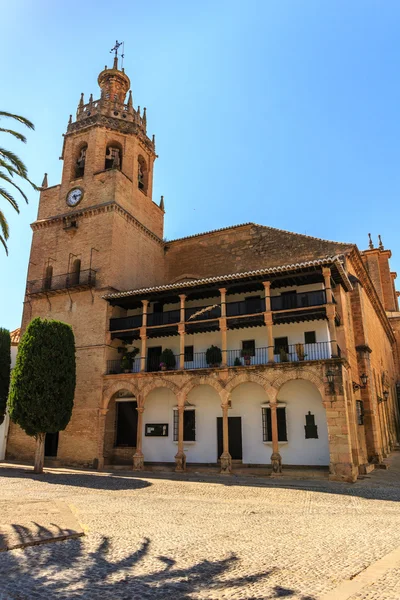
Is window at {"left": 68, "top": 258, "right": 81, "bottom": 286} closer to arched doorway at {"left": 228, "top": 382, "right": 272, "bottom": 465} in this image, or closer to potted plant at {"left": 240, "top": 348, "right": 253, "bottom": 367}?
potted plant at {"left": 240, "top": 348, "right": 253, "bottom": 367}

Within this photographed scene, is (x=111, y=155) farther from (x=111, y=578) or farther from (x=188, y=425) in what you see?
(x=111, y=578)

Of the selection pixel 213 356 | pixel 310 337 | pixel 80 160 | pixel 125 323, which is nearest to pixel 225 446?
pixel 213 356

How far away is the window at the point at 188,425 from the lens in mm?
20786

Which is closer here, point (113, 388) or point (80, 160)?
point (113, 388)

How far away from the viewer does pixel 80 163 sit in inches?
1066

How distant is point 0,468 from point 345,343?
52.4 ft

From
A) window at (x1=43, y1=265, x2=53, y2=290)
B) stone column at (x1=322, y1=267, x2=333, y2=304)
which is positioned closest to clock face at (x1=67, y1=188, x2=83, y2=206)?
window at (x1=43, y1=265, x2=53, y2=290)

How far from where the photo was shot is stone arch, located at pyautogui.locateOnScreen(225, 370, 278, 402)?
1778 centimetres

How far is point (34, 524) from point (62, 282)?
1819 cm

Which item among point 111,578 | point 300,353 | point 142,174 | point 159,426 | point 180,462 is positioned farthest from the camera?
point 142,174

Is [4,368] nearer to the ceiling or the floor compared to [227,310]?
nearer to the floor

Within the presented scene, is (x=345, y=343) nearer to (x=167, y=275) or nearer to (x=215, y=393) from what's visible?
(x=215, y=393)

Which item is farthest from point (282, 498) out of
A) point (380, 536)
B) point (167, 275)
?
point (167, 275)

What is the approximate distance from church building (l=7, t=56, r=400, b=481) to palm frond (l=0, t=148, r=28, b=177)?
9533mm
